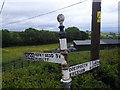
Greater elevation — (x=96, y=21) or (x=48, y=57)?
(x=96, y=21)

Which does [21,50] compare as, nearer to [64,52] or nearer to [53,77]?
[53,77]

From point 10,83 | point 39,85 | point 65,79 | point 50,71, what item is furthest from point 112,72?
point 65,79

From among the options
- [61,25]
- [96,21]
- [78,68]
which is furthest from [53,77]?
[61,25]

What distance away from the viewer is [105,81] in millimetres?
7145

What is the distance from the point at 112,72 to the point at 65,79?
3.38m

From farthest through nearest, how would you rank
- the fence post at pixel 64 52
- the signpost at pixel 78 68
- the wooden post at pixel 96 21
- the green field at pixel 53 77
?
1. the wooden post at pixel 96 21
2. the green field at pixel 53 77
3. the signpost at pixel 78 68
4. the fence post at pixel 64 52

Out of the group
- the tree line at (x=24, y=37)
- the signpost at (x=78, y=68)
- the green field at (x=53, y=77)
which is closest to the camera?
the signpost at (x=78, y=68)

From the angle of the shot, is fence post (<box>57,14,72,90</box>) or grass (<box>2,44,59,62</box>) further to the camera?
grass (<box>2,44,59,62</box>)

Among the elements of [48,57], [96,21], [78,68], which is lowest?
[78,68]

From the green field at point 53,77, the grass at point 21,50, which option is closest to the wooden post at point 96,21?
the green field at point 53,77

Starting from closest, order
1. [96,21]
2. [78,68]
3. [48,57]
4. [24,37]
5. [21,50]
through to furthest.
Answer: [48,57], [78,68], [96,21], [21,50], [24,37]

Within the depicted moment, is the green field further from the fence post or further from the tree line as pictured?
the fence post

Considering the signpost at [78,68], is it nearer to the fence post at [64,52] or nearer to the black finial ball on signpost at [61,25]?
the fence post at [64,52]

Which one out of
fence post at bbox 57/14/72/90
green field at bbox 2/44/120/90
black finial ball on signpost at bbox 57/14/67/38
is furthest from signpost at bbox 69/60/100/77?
green field at bbox 2/44/120/90
